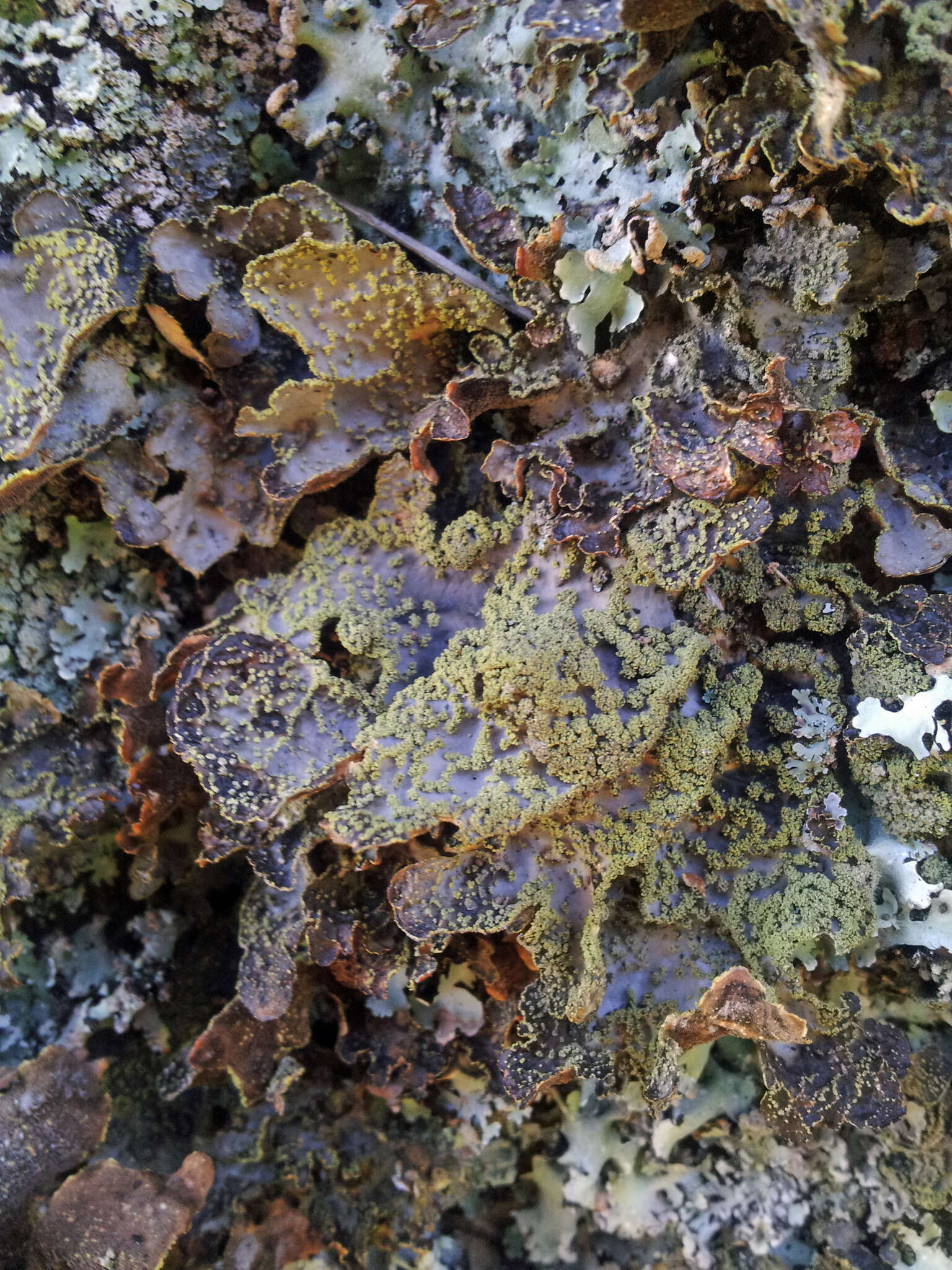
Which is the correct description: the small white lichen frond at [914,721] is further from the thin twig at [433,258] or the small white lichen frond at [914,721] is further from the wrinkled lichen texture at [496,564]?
the thin twig at [433,258]

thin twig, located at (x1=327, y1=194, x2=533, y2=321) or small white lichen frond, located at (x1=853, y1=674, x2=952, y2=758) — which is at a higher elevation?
thin twig, located at (x1=327, y1=194, x2=533, y2=321)

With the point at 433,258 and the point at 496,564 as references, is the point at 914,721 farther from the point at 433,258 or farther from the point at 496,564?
the point at 433,258

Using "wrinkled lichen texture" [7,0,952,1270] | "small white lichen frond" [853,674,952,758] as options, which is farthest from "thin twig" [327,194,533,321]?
"small white lichen frond" [853,674,952,758]

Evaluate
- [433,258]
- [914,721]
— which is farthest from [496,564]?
[914,721]

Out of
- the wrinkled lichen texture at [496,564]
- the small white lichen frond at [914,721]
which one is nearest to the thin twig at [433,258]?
the wrinkled lichen texture at [496,564]

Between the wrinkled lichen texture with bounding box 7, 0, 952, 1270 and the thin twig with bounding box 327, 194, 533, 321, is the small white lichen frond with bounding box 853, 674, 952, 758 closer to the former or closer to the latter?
the wrinkled lichen texture with bounding box 7, 0, 952, 1270

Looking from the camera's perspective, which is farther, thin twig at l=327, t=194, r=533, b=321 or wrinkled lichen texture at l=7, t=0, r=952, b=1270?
thin twig at l=327, t=194, r=533, b=321
